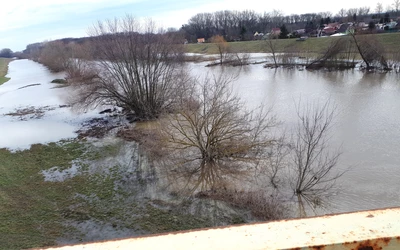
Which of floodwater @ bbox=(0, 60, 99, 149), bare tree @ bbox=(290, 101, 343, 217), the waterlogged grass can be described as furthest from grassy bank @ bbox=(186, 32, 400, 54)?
bare tree @ bbox=(290, 101, 343, 217)

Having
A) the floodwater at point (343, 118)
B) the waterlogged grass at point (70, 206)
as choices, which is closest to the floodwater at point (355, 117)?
the floodwater at point (343, 118)

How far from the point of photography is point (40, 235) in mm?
8250

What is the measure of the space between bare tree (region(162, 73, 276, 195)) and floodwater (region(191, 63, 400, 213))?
2.97 meters

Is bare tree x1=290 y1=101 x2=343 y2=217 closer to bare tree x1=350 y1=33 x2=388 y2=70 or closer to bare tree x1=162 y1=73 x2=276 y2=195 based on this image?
bare tree x1=162 y1=73 x2=276 y2=195

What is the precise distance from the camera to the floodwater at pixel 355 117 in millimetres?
9281

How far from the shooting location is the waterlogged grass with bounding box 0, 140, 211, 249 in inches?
326

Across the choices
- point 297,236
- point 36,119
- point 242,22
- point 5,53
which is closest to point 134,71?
point 36,119

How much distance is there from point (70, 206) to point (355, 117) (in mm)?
12998

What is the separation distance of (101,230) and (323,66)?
30.1 meters

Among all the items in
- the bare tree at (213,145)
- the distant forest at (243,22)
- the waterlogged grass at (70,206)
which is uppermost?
the distant forest at (243,22)

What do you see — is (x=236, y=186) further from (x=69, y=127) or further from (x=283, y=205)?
(x=69, y=127)

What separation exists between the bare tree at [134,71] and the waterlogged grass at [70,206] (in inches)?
254

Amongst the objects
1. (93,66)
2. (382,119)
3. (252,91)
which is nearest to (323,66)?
(252,91)

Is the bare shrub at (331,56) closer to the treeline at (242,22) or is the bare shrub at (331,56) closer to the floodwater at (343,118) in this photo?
the floodwater at (343,118)
